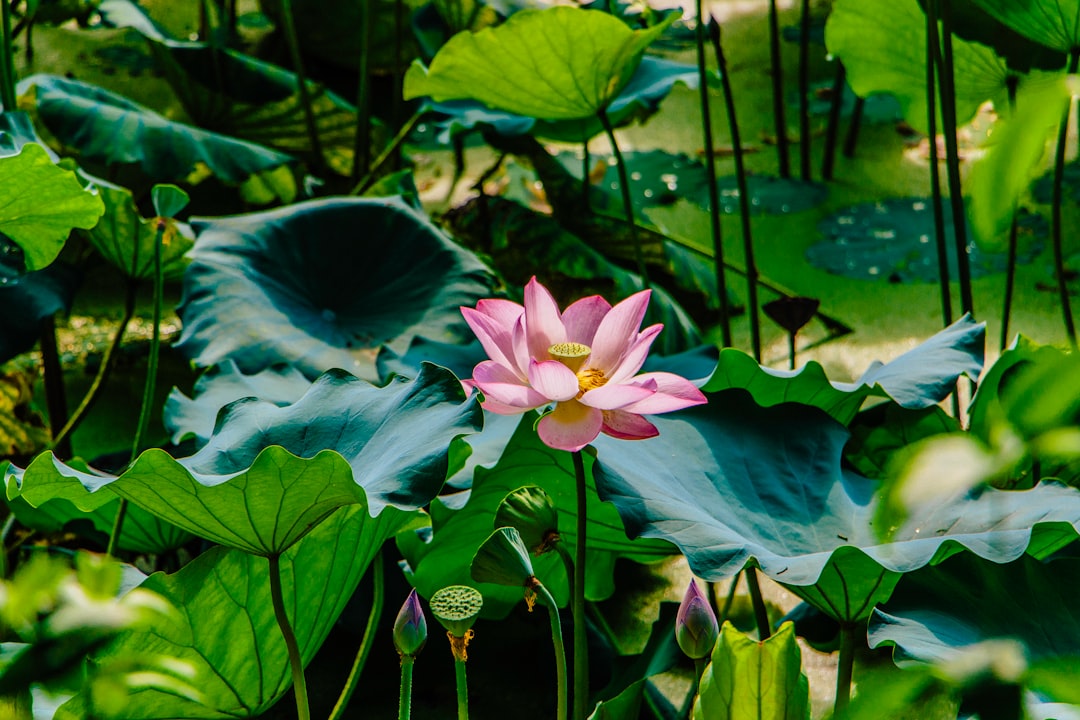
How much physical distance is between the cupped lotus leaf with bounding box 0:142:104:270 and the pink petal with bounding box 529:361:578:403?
528mm

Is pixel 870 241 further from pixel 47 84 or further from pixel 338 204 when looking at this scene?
pixel 47 84

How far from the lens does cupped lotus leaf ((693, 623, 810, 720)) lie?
0.60 metres

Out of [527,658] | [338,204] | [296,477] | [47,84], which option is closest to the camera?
[296,477]

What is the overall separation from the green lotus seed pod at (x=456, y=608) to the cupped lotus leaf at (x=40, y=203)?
0.56 m

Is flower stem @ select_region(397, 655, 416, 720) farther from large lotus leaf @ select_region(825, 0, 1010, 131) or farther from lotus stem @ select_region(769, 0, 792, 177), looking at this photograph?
lotus stem @ select_region(769, 0, 792, 177)

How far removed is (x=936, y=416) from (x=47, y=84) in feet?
4.68

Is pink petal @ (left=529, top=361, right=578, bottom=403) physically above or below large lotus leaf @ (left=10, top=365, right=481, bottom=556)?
above

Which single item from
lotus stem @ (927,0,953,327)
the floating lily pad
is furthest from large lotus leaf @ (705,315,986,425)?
the floating lily pad

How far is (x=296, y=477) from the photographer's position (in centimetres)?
65

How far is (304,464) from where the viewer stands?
2.10 feet

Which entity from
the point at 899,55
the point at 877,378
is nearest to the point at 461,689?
the point at 877,378

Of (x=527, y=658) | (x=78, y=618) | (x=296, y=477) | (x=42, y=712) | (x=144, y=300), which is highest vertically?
(x=78, y=618)

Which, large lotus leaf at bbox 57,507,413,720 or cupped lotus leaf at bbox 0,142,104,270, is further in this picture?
cupped lotus leaf at bbox 0,142,104,270

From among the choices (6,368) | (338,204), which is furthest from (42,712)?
(6,368)
